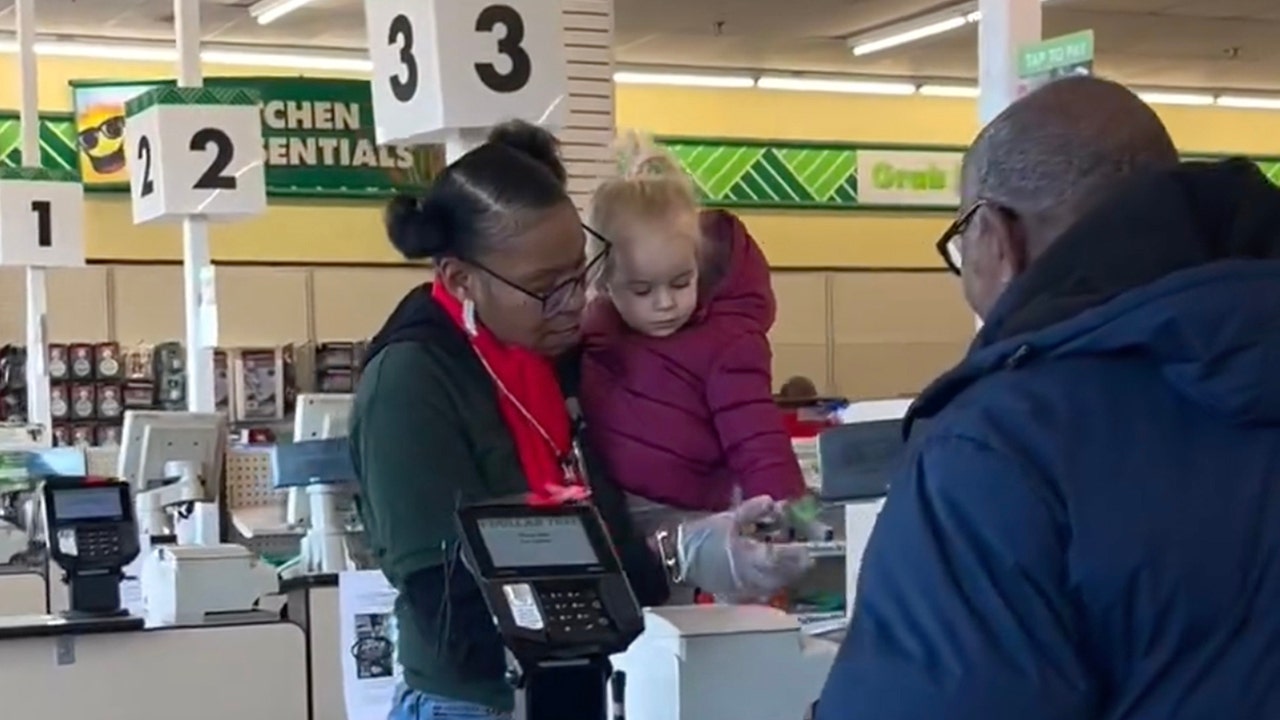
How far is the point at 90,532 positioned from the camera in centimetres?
475

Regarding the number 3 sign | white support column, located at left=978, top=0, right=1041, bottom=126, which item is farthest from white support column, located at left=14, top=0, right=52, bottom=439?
white support column, located at left=978, top=0, right=1041, bottom=126

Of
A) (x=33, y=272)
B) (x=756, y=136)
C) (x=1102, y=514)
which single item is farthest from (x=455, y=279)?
(x=756, y=136)

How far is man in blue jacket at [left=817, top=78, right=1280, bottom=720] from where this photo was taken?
1307 mm

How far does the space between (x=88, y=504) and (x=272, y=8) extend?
8.79m

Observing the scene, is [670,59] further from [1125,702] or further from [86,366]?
[1125,702]

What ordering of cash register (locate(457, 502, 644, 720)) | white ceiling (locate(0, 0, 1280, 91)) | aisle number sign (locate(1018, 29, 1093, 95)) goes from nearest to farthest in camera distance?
cash register (locate(457, 502, 644, 720)) < aisle number sign (locate(1018, 29, 1093, 95)) < white ceiling (locate(0, 0, 1280, 91))

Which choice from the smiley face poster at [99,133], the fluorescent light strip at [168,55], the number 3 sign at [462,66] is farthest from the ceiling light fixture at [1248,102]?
the number 3 sign at [462,66]

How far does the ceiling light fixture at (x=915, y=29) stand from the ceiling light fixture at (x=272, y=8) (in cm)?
434

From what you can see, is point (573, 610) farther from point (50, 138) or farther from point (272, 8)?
point (50, 138)

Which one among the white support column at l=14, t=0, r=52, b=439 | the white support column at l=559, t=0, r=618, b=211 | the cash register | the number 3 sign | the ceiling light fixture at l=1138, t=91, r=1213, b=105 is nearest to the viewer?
the cash register

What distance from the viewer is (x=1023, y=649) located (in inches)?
51.0

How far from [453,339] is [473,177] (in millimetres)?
210

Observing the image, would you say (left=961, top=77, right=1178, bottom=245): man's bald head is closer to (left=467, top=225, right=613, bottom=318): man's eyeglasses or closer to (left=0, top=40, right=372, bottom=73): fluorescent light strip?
(left=467, top=225, right=613, bottom=318): man's eyeglasses

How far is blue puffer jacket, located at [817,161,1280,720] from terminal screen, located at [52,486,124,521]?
3.70 metres
